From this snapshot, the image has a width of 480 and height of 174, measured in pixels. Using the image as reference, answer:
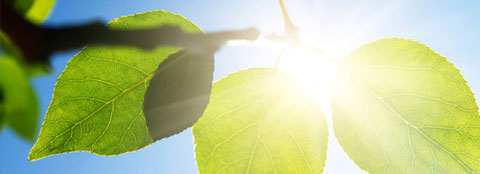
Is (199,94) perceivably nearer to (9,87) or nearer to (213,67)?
(213,67)

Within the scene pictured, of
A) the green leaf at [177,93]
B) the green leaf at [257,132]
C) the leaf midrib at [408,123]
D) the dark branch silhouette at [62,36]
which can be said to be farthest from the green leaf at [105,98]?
the leaf midrib at [408,123]

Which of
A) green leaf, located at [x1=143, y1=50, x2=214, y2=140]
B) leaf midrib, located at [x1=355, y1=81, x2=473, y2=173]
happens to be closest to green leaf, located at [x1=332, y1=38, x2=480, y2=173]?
leaf midrib, located at [x1=355, y1=81, x2=473, y2=173]

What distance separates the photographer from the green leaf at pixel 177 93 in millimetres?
706

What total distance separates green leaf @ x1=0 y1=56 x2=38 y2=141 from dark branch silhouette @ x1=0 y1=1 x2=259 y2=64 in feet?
0.05

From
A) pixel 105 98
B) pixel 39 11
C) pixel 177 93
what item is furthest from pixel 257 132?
pixel 39 11

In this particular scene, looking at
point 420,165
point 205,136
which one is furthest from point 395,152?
point 205,136

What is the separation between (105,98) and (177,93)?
14cm

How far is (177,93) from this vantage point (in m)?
0.71

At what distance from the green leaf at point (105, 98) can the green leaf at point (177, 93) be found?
0.05ft

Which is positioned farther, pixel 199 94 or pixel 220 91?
pixel 220 91

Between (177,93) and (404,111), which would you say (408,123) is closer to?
(404,111)

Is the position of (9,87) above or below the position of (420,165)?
above

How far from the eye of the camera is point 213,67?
0.71 metres

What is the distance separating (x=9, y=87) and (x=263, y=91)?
0.69 meters
